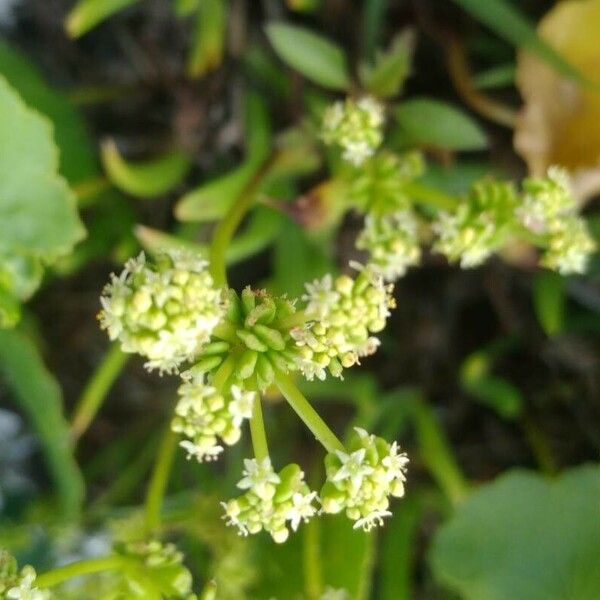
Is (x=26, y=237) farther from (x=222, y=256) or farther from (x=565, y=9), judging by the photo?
(x=565, y=9)

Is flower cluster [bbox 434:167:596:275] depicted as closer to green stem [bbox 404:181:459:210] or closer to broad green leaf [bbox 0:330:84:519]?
green stem [bbox 404:181:459:210]

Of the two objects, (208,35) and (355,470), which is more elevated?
(208,35)

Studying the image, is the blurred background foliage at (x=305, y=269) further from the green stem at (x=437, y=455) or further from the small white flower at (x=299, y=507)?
the small white flower at (x=299, y=507)

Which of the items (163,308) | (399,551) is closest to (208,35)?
(163,308)

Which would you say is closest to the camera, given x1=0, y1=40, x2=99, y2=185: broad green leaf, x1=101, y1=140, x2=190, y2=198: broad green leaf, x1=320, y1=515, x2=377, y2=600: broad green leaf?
x1=320, y1=515, x2=377, y2=600: broad green leaf

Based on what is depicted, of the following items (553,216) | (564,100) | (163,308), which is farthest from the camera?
(564,100)

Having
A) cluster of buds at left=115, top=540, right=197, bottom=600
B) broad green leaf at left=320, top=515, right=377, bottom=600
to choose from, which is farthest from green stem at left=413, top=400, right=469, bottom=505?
cluster of buds at left=115, top=540, right=197, bottom=600

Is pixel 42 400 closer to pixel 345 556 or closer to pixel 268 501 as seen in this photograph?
pixel 345 556
